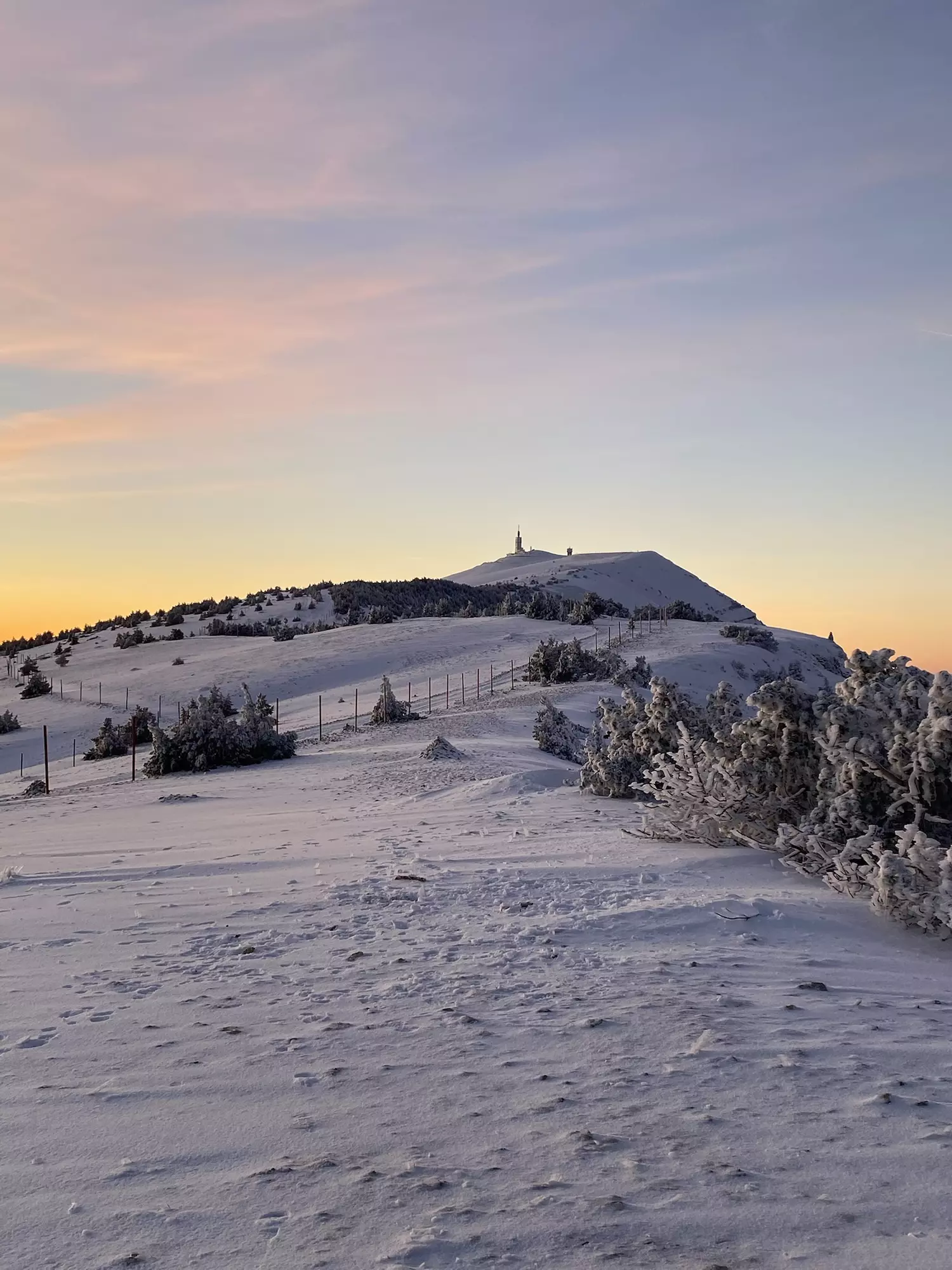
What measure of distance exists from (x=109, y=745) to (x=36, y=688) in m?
14.1

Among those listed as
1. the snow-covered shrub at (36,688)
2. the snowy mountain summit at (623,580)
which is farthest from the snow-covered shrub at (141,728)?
the snowy mountain summit at (623,580)

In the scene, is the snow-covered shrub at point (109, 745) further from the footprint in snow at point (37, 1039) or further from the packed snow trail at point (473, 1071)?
the footprint in snow at point (37, 1039)

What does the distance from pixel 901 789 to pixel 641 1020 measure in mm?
3269

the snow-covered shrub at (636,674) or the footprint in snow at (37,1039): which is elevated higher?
the snow-covered shrub at (636,674)

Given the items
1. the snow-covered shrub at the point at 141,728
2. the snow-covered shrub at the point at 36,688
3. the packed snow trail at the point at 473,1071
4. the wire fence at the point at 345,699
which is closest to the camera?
the packed snow trail at the point at 473,1071

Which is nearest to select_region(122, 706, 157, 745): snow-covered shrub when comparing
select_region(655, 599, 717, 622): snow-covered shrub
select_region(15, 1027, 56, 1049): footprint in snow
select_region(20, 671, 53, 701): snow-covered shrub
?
select_region(20, 671, 53, 701): snow-covered shrub

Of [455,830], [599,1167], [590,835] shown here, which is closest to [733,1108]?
[599,1167]

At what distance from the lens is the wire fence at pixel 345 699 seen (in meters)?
25.5

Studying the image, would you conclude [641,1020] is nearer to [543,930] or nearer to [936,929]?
[543,930]

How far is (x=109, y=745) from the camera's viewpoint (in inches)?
953

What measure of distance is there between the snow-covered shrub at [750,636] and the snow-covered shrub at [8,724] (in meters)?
22.8

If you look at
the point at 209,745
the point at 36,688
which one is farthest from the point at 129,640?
the point at 209,745

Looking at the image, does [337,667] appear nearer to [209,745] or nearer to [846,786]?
[209,745]

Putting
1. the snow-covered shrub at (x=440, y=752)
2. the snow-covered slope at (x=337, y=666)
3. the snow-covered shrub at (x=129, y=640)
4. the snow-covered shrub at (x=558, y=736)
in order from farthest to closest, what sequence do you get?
the snow-covered shrub at (x=129, y=640), the snow-covered slope at (x=337, y=666), the snow-covered shrub at (x=558, y=736), the snow-covered shrub at (x=440, y=752)
